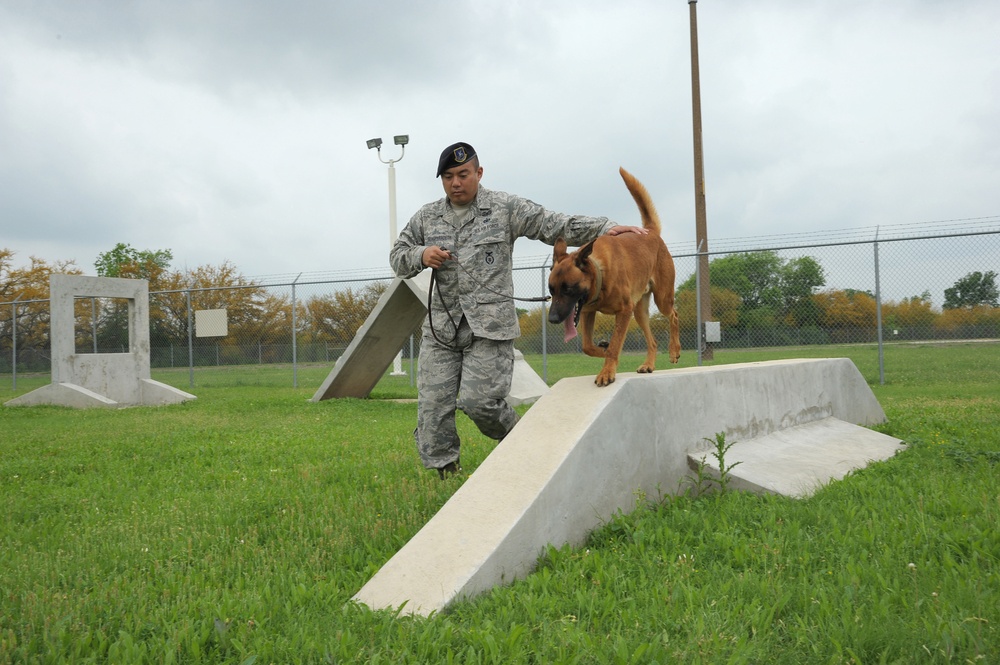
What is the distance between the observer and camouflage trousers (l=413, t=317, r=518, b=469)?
179 inches

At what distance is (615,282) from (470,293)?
0.95m

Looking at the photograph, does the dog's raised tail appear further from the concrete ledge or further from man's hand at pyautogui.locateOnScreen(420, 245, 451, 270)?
the concrete ledge

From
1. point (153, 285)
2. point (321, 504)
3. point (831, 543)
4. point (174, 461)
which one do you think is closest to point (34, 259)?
point (153, 285)

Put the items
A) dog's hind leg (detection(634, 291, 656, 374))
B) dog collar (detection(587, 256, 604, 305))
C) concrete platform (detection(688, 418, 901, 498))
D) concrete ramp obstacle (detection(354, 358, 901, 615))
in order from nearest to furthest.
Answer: concrete ramp obstacle (detection(354, 358, 901, 615)) → dog collar (detection(587, 256, 604, 305)) → concrete platform (detection(688, 418, 901, 498)) → dog's hind leg (detection(634, 291, 656, 374))

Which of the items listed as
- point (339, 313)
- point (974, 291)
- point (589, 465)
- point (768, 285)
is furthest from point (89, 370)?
point (974, 291)

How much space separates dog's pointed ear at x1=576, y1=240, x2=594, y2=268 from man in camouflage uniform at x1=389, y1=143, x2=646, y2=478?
56cm

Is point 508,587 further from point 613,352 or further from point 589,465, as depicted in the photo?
point 613,352

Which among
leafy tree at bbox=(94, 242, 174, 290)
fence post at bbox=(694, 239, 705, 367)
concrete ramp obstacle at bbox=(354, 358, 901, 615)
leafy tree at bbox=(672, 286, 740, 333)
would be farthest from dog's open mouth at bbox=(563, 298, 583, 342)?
leafy tree at bbox=(94, 242, 174, 290)

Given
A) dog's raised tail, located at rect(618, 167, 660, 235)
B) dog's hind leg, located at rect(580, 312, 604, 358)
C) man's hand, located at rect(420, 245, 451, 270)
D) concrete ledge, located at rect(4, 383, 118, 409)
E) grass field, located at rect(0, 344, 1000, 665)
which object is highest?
dog's raised tail, located at rect(618, 167, 660, 235)

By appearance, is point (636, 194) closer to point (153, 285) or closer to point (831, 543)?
point (831, 543)

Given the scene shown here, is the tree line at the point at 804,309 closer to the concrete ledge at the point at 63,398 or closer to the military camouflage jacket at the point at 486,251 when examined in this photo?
the military camouflage jacket at the point at 486,251

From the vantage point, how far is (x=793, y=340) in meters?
12.9

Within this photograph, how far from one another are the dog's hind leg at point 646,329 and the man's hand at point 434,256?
1.37 meters

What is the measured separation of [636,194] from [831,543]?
2556mm
